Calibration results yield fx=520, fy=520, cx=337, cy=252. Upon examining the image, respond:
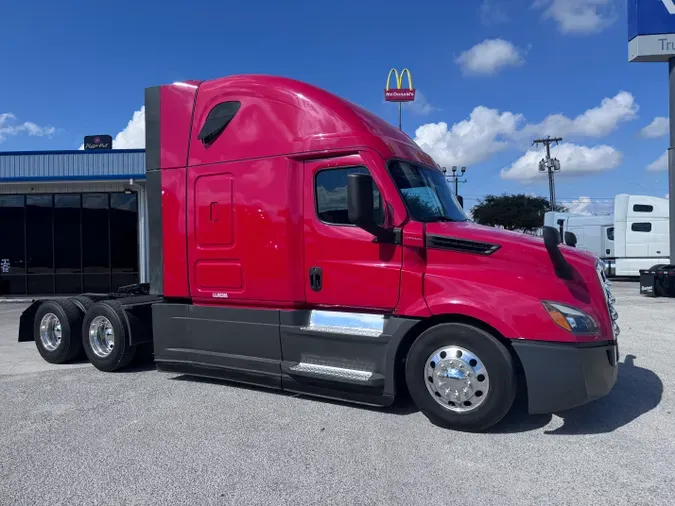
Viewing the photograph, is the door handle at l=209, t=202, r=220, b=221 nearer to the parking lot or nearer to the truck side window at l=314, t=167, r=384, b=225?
the truck side window at l=314, t=167, r=384, b=225

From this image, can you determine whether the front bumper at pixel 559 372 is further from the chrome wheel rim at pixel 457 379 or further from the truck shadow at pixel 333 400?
the truck shadow at pixel 333 400

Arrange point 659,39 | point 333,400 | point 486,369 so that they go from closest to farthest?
point 486,369 < point 333,400 < point 659,39

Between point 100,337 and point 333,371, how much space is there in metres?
3.53

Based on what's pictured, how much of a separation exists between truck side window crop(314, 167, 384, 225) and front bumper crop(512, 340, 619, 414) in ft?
6.45

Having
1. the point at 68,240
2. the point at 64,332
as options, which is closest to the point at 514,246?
the point at 64,332

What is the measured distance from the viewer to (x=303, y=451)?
3951 millimetres

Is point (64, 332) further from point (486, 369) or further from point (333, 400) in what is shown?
point (486, 369)

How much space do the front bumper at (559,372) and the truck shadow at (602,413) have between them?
40cm

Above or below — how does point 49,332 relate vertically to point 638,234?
below

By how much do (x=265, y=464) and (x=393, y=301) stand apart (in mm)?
1764

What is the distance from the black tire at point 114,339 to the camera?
6.26m

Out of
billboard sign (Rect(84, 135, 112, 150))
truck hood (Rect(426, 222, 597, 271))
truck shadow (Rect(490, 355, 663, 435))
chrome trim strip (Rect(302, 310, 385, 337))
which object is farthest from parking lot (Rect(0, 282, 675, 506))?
billboard sign (Rect(84, 135, 112, 150))

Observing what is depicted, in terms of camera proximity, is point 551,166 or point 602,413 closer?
point 602,413

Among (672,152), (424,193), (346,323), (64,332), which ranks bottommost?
(64,332)
